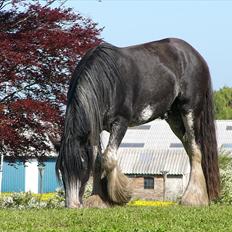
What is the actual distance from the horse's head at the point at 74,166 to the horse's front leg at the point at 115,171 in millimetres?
343

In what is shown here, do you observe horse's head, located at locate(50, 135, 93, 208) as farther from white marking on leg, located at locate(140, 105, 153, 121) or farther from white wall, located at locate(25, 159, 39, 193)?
white wall, located at locate(25, 159, 39, 193)

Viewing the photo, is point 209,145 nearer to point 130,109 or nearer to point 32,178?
point 130,109

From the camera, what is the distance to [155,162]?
4694 cm

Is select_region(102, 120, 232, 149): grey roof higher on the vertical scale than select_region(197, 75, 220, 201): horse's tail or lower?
higher

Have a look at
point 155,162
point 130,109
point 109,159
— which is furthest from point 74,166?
point 155,162

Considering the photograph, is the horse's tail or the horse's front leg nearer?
the horse's front leg

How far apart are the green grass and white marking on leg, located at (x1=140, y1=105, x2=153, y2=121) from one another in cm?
165

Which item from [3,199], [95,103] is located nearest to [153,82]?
[95,103]

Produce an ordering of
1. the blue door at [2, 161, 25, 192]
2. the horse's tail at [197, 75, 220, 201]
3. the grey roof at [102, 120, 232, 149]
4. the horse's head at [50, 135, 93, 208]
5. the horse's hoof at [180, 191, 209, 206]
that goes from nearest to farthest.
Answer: the horse's head at [50, 135, 93, 208], the horse's hoof at [180, 191, 209, 206], the horse's tail at [197, 75, 220, 201], the grey roof at [102, 120, 232, 149], the blue door at [2, 161, 25, 192]

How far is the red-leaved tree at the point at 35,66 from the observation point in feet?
52.8

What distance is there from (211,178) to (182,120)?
1.00m

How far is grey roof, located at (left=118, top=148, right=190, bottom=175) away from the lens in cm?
4591

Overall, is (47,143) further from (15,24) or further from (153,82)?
(153,82)

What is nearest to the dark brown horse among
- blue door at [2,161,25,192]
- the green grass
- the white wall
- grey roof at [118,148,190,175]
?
the green grass
